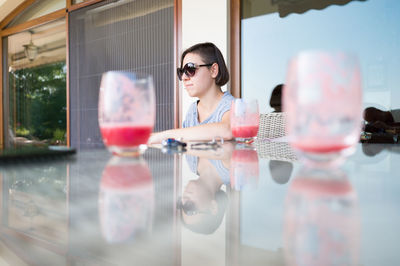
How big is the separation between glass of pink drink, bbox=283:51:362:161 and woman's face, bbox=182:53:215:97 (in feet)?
4.54

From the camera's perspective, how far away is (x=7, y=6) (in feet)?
14.3

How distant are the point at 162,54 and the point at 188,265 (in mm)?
2991

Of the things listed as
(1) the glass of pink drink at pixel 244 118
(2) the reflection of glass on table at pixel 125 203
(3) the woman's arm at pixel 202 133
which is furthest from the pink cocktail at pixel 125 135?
(3) the woman's arm at pixel 202 133

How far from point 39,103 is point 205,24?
291cm

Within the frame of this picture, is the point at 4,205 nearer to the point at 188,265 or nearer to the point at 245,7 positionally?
the point at 188,265

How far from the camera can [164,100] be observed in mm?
3012

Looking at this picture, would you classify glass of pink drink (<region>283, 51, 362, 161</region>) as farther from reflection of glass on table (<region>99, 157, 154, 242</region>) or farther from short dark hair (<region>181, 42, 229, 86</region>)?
short dark hair (<region>181, 42, 229, 86</region>)

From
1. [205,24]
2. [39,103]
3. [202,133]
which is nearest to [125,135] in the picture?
[202,133]

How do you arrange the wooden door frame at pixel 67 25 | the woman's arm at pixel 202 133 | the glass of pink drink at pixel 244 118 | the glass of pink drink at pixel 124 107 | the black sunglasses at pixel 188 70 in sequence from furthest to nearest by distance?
the wooden door frame at pixel 67 25 < the black sunglasses at pixel 188 70 < the woman's arm at pixel 202 133 < the glass of pink drink at pixel 244 118 < the glass of pink drink at pixel 124 107

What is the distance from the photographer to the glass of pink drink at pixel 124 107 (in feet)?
1.55

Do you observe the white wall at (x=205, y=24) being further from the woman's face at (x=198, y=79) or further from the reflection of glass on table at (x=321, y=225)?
the reflection of glass on table at (x=321, y=225)

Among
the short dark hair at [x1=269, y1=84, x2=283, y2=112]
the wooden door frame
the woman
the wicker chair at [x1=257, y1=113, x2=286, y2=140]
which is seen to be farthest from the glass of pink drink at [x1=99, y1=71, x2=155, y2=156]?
the wooden door frame

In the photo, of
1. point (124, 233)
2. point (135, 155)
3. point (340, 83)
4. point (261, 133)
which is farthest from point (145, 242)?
point (261, 133)

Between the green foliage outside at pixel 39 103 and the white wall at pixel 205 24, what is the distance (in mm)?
1966
